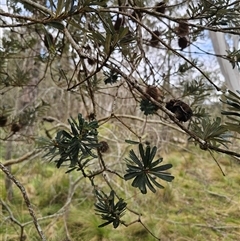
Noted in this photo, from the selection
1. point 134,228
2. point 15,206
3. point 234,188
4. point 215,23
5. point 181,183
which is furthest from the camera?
point 181,183

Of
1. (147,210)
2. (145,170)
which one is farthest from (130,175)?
(147,210)

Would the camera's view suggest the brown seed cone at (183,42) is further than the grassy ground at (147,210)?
No

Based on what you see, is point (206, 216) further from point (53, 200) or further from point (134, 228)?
point (53, 200)

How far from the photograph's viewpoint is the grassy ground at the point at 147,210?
1400 mm

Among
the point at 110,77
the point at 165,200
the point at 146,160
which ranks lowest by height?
the point at 165,200

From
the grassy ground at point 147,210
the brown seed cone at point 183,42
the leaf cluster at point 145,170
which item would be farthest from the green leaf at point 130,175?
the grassy ground at point 147,210

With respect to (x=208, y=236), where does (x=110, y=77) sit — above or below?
above

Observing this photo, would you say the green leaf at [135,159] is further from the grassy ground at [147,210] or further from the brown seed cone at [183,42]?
the grassy ground at [147,210]

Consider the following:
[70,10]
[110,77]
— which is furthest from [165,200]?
[70,10]

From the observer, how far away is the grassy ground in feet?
4.59

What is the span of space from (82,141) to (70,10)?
151 millimetres

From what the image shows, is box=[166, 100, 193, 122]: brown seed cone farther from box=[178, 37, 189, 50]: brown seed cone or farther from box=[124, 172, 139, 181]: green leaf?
box=[178, 37, 189, 50]: brown seed cone

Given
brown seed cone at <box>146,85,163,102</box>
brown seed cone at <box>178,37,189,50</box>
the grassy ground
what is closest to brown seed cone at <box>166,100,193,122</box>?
brown seed cone at <box>146,85,163,102</box>

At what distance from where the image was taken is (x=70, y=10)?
30 centimetres
